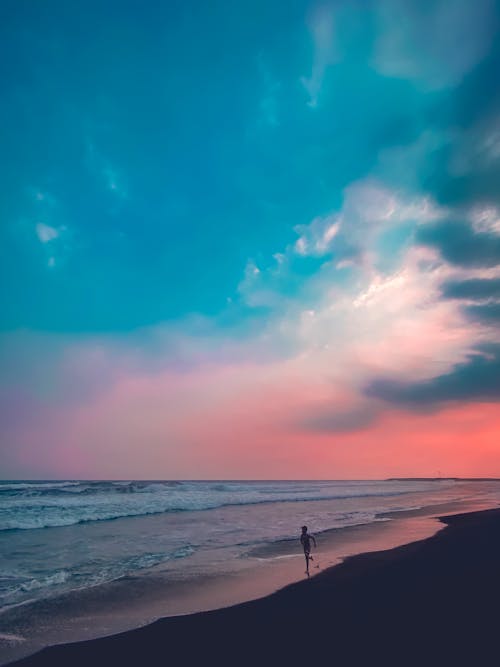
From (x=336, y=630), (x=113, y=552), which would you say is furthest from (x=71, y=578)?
(x=336, y=630)

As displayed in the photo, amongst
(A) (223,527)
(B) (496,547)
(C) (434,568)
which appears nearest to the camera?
(C) (434,568)

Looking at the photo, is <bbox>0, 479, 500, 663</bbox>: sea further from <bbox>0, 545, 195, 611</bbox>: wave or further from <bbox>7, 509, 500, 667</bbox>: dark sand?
<bbox>7, 509, 500, 667</bbox>: dark sand

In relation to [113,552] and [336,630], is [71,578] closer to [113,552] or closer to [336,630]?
[113,552]

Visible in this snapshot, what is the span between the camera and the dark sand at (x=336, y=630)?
23.4ft

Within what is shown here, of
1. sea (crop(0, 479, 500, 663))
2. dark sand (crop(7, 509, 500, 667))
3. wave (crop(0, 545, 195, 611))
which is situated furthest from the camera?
wave (crop(0, 545, 195, 611))

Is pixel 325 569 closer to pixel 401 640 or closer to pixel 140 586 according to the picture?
pixel 140 586

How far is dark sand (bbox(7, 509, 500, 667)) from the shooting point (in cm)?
713

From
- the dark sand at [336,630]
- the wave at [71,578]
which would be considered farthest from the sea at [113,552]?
the dark sand at [336,630]

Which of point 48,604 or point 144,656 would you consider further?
point 48,604

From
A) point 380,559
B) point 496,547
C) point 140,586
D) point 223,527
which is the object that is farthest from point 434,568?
point 223,527

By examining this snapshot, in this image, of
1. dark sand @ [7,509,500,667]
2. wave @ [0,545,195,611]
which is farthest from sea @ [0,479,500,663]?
dark sand @ [7,509,500,667]

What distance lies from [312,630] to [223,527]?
1895 cm

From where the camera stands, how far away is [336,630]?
8250mm

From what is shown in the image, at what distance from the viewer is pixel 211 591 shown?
1171cm
